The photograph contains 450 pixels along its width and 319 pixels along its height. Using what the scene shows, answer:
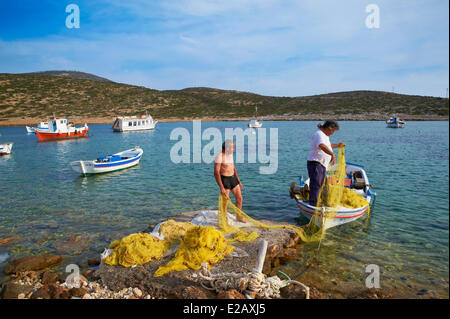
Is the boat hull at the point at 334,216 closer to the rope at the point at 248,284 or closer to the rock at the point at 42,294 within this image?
the rope at the point at 248,284

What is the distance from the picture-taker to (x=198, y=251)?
231 inches

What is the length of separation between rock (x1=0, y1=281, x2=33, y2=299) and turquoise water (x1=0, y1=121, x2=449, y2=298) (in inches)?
63.0

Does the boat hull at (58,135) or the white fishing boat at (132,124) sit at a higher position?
the white fishing boat at (132,124)

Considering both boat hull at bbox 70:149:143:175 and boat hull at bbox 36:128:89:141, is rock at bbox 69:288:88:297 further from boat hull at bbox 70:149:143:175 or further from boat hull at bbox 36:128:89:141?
boat hull at bbox 36:128:89:141

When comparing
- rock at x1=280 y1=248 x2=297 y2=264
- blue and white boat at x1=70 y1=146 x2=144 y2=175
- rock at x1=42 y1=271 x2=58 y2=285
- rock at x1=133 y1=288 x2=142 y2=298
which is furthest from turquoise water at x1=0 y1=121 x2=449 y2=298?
rock at x1=133 y1=288 x2=142 y2=298

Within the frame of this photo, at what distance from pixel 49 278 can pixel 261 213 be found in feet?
21.7

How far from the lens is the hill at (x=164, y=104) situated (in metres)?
80.8

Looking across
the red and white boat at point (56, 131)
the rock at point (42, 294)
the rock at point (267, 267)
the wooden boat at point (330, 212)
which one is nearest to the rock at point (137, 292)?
the rock at point (42, 294)

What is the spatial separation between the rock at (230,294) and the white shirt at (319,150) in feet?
13.9

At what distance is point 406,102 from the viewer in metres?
92.8

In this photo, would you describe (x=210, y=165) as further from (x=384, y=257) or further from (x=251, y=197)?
(x=384, y=257)

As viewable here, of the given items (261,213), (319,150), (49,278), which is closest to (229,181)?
(319,150)
